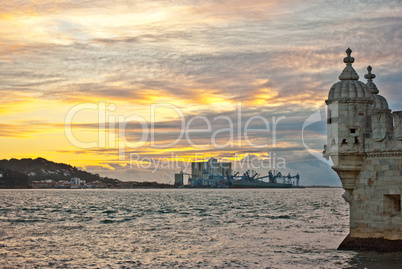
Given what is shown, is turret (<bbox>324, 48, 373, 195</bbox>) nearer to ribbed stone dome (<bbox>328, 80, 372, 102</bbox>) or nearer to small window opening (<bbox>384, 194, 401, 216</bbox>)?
ribbed stone dome (<bbox>328, 80, 372, 102</bbox>)

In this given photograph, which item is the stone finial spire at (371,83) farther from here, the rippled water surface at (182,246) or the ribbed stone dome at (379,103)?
the rippled water surface at (182,246)

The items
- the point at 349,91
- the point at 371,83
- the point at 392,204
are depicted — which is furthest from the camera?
the point at 371,83

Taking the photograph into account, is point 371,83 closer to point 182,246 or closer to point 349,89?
point 349,89

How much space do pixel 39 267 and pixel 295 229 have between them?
25618mm

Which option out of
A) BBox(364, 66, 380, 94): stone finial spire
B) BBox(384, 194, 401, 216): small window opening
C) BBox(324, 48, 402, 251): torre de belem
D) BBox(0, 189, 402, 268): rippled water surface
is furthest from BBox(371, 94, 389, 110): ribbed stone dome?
BBox(0, 189, 402, 268): rippled water surface

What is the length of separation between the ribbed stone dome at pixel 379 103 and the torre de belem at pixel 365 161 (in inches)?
143

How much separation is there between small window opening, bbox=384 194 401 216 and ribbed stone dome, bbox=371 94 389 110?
7.48m

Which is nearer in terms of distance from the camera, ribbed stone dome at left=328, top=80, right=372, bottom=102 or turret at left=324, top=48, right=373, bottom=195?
turret at left=324, top=48, right=373, bottom=195

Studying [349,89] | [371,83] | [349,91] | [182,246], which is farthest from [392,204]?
[182,246]

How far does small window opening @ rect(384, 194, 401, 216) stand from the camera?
91.9 ft

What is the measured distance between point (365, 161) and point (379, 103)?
6.36 metres

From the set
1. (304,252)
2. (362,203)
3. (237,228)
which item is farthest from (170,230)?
→ (362,203)

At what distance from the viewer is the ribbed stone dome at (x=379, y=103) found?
33.8 metres

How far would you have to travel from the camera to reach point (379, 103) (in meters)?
33.9
